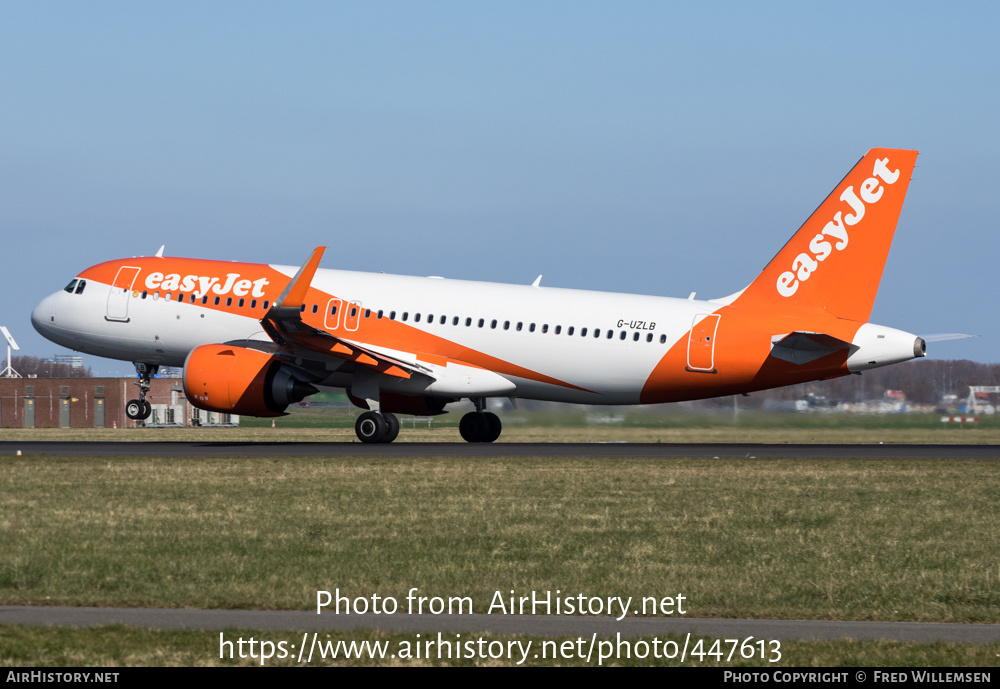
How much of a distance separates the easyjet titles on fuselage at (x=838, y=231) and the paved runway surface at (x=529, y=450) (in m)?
5.03

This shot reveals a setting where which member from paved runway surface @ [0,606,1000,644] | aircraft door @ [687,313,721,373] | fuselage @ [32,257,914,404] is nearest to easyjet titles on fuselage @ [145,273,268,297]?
fuselage @ [32,257,914,404]

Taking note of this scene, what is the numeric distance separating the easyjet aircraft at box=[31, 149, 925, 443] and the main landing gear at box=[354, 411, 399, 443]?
0.14 ft

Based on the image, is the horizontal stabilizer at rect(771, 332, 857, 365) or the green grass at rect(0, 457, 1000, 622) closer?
the green grass at rect(0, 457, 1000, 622)

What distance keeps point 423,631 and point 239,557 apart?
545cm

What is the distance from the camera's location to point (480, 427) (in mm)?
42469

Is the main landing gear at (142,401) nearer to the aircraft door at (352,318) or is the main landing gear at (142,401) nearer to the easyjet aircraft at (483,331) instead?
the easyjet aircraft at (483,331)

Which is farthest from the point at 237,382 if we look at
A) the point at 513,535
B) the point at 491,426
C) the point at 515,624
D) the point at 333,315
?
the point at 515,624

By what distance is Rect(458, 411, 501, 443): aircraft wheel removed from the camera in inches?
1671

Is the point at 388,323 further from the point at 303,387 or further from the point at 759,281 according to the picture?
the point at 759,281

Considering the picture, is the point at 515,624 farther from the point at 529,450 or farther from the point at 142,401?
the point at 142,401

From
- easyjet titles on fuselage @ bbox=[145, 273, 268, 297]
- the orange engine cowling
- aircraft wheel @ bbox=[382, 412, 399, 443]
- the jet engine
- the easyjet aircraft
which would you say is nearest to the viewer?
the easyjet aircraft

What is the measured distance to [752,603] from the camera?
14047 millimetres

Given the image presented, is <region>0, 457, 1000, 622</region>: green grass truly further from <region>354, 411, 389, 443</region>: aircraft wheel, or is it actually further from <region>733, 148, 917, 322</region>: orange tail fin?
<region>354, 411, 389, 443</region>: aircraft wheel

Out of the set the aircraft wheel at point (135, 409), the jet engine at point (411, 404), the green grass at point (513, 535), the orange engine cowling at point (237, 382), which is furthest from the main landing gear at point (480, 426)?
the green grass at point (513, 535)
